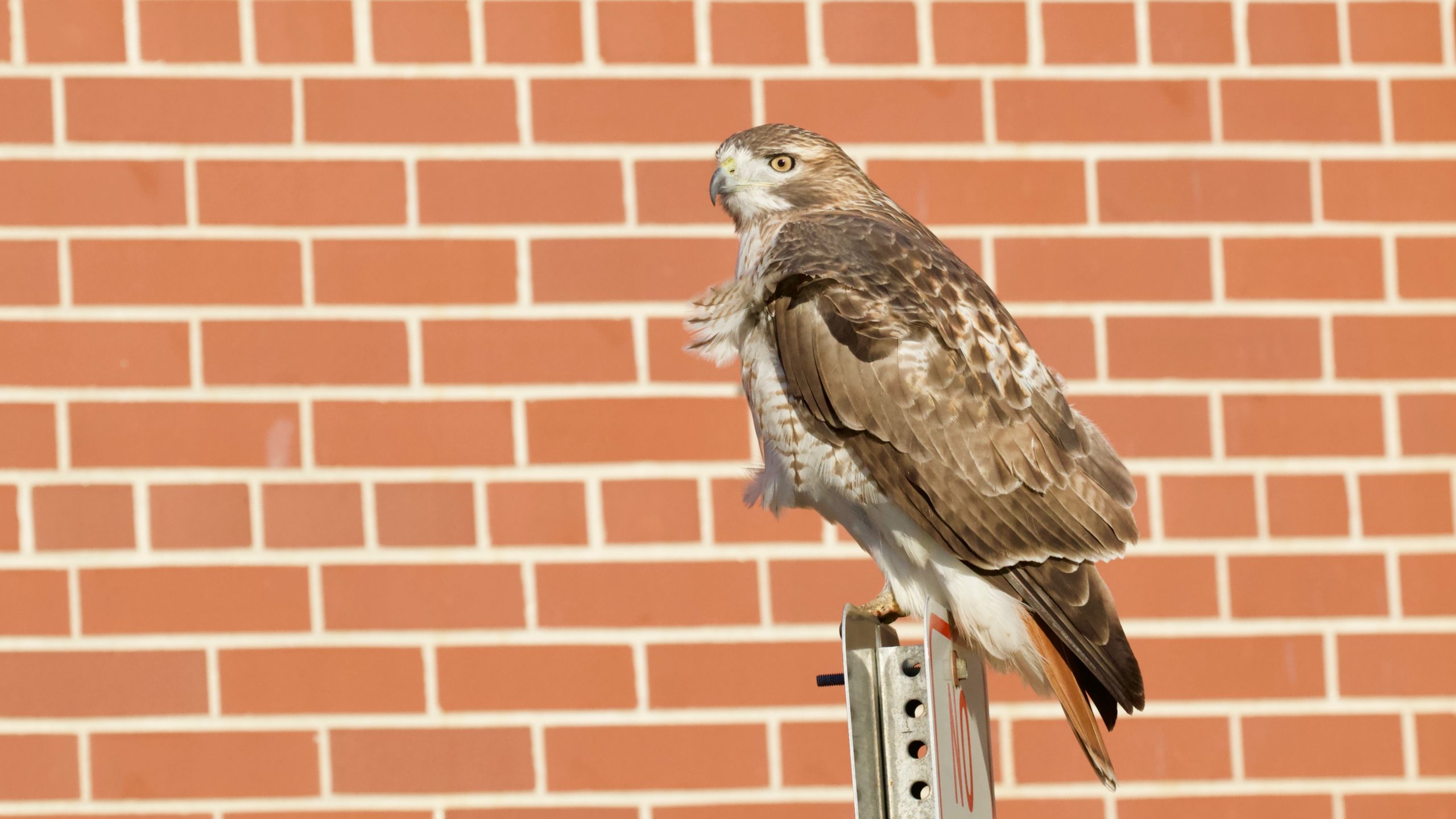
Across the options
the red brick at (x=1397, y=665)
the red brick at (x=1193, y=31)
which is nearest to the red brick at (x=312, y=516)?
the red brick at (x=1193, y=31)

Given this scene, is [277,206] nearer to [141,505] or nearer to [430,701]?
[141,505]

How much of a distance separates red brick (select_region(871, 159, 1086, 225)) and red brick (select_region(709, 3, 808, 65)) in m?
0.27

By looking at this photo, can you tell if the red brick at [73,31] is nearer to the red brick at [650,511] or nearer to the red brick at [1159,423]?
the red brick at [650,511]

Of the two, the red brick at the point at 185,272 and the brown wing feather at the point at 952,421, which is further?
the red brick at the point at 185,272

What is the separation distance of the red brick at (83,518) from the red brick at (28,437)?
A: 53 mm

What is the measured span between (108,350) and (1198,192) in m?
2.04

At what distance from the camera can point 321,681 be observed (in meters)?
2.67

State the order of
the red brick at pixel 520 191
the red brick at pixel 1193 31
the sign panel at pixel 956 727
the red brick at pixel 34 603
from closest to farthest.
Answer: the sign panel at pixel 956 727, the red brick at pixel 34 603, the red brick at pixel 520 191, the red brick at pixel 1193 31

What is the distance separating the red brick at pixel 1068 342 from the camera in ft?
9.09

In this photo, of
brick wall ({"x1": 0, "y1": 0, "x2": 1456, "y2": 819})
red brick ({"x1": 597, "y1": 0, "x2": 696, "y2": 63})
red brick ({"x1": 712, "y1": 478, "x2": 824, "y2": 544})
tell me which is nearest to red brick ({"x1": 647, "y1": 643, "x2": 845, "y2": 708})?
brick wall ({"x1": 0, "y1": 0, "x2": 1456, "y2": 819})

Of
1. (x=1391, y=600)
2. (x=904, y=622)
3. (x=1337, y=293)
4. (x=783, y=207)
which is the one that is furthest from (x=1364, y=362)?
(x=783, y=207)

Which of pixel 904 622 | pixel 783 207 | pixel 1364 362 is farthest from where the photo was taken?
pixel 1364 362

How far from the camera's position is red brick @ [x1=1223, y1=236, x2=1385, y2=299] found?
2814 millimetres

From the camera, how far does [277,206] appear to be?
270 centimetres
